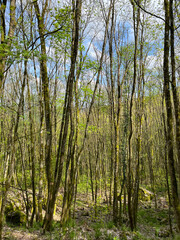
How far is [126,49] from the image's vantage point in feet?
26.2

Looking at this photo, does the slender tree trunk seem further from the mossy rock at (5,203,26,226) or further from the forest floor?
the mossy rock at (5,203,26,226)

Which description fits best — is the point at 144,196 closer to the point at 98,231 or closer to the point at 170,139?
the point at 98,231

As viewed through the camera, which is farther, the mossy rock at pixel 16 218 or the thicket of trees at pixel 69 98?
the mossy rock at pixel 16 218

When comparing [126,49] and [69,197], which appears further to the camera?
[126,49]

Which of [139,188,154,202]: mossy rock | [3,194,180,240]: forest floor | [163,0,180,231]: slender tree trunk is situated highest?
[163,0,180,231]: slender tree trunk

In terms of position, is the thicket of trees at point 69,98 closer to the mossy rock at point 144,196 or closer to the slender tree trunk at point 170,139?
the slender tree trunk at point 170,139

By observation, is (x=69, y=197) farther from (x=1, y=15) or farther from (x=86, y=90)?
(x=1, y=15)

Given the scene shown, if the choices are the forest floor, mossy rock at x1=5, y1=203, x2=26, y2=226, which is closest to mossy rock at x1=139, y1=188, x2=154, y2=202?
the forest floor

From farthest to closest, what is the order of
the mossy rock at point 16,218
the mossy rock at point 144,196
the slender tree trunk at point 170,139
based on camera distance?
the mossy rock at point 144,196, the mossy rock at point 16,218, the slender tree trunk at point 170,139

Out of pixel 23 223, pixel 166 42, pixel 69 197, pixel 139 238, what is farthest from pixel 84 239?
pixel 166 42

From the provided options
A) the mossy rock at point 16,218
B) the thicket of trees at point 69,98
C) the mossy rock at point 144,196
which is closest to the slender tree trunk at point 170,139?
the thicket of trees at point 69,98

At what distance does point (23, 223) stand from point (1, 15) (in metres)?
7.05

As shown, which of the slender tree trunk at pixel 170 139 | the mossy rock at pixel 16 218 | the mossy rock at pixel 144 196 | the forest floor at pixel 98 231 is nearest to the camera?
the slender tree trunk at pixel 170 139

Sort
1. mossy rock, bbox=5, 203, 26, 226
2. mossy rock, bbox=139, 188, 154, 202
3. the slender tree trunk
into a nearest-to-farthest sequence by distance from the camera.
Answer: the slender tree trunk, mossy rock, bbox=5, 203, 26, 226, mossy rock, bbox=139, 188, 154, 202
